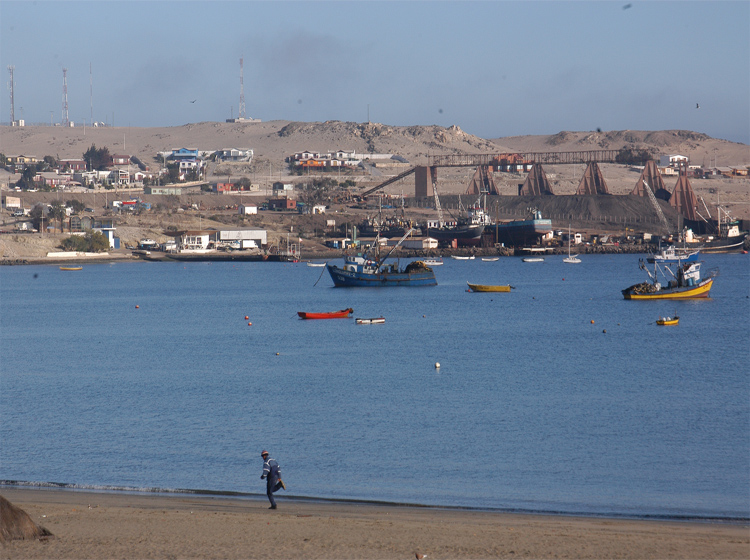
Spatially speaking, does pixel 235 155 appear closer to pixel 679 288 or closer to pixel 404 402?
pixel 679 288

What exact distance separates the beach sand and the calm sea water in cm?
122

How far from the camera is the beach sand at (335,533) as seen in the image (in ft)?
34.4

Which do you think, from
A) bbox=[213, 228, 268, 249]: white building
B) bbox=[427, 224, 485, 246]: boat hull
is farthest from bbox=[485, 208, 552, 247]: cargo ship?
bbox=[213, 228, 268, 249]: white building

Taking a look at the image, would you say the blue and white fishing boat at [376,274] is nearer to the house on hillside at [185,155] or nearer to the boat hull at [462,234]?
the boat hull at [462,234]

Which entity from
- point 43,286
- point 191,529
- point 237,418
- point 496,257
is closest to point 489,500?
point 191,529

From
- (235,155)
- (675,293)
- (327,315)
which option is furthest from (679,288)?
(235,155)

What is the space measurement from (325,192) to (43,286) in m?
60.3

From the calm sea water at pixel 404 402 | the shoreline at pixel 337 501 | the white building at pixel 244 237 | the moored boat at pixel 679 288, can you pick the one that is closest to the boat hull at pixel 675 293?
the moored boat at pixel 679 288

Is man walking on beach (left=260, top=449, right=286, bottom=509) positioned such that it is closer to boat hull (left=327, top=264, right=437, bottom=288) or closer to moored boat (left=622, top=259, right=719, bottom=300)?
moored boat (left=622, top=259, right=719, bottom=300)

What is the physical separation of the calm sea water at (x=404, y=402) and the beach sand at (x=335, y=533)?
1224 millimetres

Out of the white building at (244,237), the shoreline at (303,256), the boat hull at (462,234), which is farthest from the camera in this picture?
the boat hull at (462,234)

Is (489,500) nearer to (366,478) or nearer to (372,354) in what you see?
(366,478)

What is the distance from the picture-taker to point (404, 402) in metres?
23.7

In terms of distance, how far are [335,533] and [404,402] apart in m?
A: 12.3
